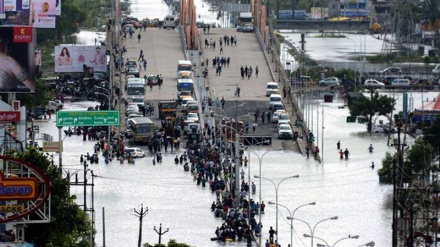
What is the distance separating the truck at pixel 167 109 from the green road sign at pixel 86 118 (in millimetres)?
14531

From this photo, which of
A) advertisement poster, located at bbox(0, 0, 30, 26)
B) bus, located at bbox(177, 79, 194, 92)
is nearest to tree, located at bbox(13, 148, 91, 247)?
bus, located at bbox(177, 79, 194, 92)

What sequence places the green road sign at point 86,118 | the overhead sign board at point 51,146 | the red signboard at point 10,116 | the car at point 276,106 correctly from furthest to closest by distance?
the car at point 276,106 → the green road sign at point 86,118 → the overhead sign board at point 51,146 → the red signboard at point 10,116

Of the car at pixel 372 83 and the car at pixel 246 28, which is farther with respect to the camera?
the car at pixel 372 83

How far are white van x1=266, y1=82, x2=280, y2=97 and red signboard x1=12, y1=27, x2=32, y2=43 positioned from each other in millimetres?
33376

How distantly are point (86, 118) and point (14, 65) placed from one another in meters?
8.23

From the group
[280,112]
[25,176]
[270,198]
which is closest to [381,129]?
[280,112]

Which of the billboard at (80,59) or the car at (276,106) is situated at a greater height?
the billboard at (80,59)

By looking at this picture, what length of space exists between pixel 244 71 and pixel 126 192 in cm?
3917

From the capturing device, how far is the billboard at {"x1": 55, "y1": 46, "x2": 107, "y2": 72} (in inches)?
6147

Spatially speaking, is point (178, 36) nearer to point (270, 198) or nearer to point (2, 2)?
point (2, 2)

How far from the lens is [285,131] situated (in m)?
128

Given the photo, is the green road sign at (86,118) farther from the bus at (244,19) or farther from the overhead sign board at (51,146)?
the bus at (244,19)

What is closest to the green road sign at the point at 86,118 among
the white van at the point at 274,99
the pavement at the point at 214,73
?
the pavement at the point at 214,73

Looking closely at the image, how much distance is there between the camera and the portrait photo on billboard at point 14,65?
354ft
